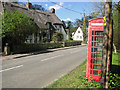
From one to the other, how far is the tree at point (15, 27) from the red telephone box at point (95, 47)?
39.1 feet

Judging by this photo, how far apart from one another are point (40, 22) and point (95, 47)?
33135mm

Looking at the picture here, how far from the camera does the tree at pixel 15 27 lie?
50.9 feet

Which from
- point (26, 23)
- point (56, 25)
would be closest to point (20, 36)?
point (26, 23)

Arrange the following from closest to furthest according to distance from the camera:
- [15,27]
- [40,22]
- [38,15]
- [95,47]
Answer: [95,47]
[15,27]
[40,22]
[38,15]

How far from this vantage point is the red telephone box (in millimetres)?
5648

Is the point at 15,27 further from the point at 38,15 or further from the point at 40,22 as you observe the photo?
the point at 38,15

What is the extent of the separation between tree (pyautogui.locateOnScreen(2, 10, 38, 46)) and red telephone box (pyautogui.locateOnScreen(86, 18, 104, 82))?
39.1ft

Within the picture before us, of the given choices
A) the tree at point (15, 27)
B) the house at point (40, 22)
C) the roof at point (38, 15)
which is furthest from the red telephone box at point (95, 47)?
the roof at point (38, 15)

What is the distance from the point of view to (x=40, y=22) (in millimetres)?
37406

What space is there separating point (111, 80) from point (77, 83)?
1.37 meters

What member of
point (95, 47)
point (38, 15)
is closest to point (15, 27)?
point (95, 47)

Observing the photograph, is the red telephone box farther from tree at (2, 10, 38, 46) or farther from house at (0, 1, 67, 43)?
house at (0, 1, 67, 43)

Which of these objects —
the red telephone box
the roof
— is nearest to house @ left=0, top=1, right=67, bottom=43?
the roof

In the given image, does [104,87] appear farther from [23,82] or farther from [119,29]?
[119,29]
